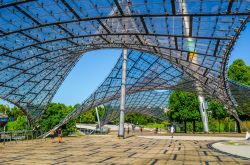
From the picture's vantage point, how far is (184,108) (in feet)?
271

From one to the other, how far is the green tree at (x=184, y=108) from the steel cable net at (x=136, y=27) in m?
35.9

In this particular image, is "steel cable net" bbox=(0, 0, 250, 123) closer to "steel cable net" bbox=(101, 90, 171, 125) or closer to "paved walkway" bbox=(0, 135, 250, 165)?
"paved walkway" bbox=(0, 135, 250, 165)

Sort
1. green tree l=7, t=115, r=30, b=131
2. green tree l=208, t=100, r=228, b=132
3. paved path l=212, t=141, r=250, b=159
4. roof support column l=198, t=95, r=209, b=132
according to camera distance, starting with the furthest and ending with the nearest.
Result: green tree l=7, t=115, r=30, b=131, green tree l=208, t=100, r=228, b=132, roof support column l=198, t=95, r=209, b=132, paved path l=212, t=141, r=250, b=159

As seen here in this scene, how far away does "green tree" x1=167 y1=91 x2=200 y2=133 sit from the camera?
266ft

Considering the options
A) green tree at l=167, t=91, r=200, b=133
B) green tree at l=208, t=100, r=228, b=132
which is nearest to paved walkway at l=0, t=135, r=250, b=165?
green tree at l=208, t=100, r=228, b=132

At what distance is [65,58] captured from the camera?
163 ft

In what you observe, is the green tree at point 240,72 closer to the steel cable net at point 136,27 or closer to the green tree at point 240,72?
the green tree at point 240,72

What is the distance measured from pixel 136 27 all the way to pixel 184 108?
190ft

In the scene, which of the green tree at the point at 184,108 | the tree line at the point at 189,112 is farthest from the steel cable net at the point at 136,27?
the green tree at the point at 184,108

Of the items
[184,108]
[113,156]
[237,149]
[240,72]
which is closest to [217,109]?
[184,108]

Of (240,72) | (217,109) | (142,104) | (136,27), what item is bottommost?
(217,109)

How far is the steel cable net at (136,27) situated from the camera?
72.7 feet

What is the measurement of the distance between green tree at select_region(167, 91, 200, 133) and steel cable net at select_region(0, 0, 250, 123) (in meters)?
35.9

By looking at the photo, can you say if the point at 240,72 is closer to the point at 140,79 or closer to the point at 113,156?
the point at 140,79
